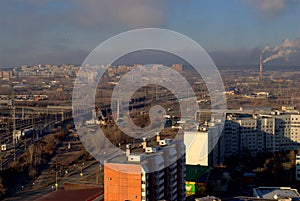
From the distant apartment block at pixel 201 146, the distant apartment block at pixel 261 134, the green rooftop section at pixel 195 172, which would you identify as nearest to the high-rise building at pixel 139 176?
the green rooftop section at pixel 195 172

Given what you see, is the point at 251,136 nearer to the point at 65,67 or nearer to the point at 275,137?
the point at 275,137

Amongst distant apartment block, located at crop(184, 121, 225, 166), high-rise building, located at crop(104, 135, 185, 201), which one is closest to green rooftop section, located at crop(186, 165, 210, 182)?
distant apartment block, located at crop(184, 121, 225, 166)

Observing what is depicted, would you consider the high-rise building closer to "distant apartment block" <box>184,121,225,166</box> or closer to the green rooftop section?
the green rooftop section

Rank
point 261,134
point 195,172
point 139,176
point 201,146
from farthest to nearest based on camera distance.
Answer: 1. point 261,134
2. point 201,146
3. point 195,172
4. point 139,176

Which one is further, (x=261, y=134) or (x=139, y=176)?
(x=261, y=134)

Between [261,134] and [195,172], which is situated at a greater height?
[261,134]

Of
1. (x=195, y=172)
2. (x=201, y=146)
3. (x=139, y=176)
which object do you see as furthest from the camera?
(x=201, y=146)

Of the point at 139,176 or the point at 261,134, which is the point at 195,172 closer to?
the point at 139,176

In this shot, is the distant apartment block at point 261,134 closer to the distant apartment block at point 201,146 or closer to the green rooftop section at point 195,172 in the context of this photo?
the distant apartment block at point 201,146

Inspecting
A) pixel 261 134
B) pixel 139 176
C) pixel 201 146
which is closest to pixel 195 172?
pixel 201 146
